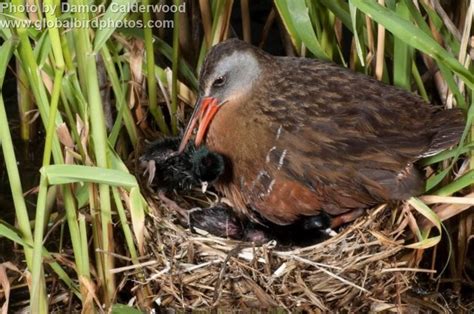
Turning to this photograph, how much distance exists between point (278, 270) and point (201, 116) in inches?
24.3

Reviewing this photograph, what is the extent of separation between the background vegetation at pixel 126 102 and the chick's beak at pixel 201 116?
0.17 m

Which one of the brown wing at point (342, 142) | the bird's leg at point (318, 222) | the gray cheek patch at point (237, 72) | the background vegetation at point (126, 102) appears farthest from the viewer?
the gray cheek patch at point (237, 72)

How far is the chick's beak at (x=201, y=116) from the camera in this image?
3.59 metres

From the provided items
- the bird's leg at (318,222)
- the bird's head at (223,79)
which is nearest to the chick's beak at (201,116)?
the bird's head at (223,79)

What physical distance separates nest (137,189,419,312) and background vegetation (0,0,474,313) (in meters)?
0.10

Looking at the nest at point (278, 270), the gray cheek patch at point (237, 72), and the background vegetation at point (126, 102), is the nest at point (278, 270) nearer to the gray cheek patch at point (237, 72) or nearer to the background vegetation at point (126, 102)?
the background vegetation at point (126, 102)

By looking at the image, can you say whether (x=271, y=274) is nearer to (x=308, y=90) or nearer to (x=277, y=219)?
(x=277, y=219)

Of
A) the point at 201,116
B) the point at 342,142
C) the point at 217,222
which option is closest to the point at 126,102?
the point at 201,116

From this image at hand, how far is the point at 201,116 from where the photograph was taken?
360cm

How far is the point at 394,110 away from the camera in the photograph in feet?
11.1

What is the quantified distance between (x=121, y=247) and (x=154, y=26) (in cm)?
87

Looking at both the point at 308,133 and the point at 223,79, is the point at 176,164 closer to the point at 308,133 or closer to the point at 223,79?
the point at 223,79

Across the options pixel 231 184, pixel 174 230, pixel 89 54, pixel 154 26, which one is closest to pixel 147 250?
pixel 174 230

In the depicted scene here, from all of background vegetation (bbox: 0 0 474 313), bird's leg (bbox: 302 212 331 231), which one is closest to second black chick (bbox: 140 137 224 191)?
background vegetation (bbox: 0 0 474 313)
